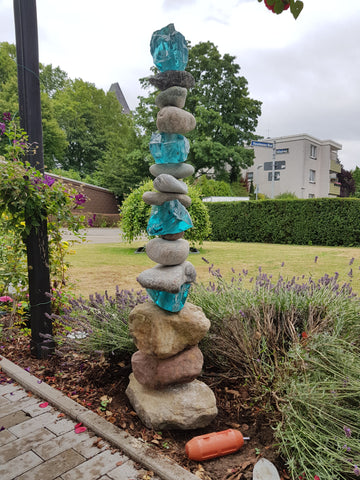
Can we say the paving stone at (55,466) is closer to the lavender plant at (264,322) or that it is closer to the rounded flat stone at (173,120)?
the lavender plant at (264,322)

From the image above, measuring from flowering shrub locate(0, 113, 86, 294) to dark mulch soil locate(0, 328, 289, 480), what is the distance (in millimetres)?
1080

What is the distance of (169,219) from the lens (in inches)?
89.9

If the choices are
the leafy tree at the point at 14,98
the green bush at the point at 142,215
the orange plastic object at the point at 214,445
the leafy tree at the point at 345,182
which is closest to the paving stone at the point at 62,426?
the orange plastic object at the point at 214,445

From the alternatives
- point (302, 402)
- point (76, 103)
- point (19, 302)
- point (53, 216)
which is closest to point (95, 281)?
point (19, 302)

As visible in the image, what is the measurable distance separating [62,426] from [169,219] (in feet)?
5.15

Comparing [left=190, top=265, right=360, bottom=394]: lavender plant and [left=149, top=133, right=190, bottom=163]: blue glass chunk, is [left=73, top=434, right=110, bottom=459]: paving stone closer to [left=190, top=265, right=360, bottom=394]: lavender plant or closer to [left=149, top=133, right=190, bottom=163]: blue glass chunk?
[left=190, top=265, right=360, bottom=394]: lavender plant

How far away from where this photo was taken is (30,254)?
3.12m

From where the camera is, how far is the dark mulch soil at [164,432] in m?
1.86

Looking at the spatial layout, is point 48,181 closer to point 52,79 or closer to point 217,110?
point 217,110

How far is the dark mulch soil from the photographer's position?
186 cm

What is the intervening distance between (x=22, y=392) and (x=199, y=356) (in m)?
1.53

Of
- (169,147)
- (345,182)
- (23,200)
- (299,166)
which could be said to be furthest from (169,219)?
(345,182)

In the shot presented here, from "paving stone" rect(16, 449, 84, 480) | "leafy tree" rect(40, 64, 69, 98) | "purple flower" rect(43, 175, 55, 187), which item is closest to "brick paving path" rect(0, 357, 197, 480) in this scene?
"paving stone" rect(16, 449, 84, 480)

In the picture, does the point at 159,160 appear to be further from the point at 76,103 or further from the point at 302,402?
the point at 76,103
